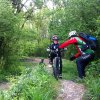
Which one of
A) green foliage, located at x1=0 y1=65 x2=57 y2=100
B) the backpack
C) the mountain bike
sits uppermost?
the backpack

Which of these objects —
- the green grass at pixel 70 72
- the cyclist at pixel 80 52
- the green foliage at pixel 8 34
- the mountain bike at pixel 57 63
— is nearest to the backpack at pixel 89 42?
the cyclist at pixel 80 52

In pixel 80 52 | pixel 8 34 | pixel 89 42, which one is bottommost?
pixel 80 52

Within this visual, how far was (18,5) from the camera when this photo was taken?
33688 millimetres

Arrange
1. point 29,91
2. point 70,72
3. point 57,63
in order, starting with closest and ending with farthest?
point 29,91
point 57,63
point 70,72

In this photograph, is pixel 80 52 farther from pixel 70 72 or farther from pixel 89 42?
pixel 70 72

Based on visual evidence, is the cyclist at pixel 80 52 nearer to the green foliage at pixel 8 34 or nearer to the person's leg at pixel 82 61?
the person's leg at pixel 82 61

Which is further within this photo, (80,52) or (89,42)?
(80,52)

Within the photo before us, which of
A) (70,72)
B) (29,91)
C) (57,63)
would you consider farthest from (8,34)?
(29,91)

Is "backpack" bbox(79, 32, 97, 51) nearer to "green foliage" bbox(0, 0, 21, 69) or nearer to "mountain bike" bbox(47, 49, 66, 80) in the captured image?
"mountain bike" bbox(47, 49, 66, 80)

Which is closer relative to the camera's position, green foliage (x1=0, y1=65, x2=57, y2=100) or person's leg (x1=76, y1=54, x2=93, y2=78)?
green foliage (x1=0, y1=65, x2=57, y2=100)

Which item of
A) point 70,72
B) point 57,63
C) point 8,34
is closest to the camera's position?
point 57,63

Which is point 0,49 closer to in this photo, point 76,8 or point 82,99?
point 76,8

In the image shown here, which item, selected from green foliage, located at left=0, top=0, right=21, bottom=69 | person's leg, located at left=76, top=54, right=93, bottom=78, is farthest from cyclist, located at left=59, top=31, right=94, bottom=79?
green foliage, located at left=0, top=0, right=21, bottom=69

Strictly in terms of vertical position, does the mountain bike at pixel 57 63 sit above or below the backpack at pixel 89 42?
below
